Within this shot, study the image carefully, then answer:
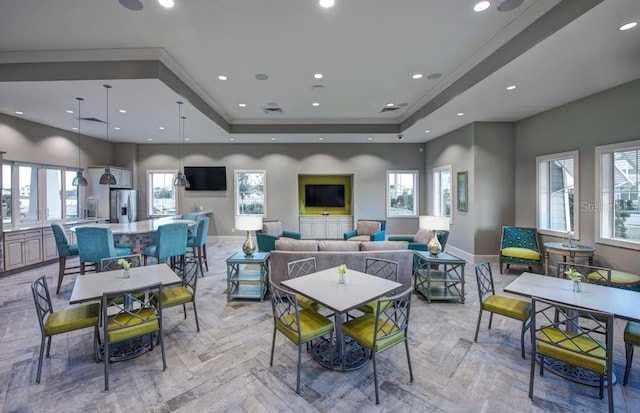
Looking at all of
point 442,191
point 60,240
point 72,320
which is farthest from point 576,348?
point 60,240

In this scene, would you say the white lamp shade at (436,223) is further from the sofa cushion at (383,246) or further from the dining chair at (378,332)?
the dining chair at (378,332)

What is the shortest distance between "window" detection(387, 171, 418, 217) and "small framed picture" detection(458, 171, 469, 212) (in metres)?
2.13

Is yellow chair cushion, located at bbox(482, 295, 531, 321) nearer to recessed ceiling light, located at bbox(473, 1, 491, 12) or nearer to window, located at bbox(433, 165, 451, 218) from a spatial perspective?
recessed ceiling light, located at bbox(473, 1, 491, 12)

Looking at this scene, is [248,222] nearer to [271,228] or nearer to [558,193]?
[271,228]

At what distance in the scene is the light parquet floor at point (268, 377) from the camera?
80.1 inches

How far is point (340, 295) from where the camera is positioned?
7.46 ft

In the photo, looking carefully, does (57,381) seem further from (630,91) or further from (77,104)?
(630,91)

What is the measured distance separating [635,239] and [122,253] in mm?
7745

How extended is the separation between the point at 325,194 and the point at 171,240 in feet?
17.8

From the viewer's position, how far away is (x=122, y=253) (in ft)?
14.4

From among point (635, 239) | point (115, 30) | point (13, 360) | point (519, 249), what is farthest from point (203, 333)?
point (635, 239)

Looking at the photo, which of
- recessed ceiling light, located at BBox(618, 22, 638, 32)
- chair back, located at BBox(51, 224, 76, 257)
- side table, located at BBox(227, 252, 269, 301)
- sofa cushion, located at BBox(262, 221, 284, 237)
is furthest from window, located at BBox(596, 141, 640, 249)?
chair back, located at BBox(51, 224, 76, 257)

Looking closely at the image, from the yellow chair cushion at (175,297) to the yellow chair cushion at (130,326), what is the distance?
0.90ft

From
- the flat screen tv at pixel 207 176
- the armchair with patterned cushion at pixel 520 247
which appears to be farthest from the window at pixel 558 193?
the flat screen tv at pixel 207 176
